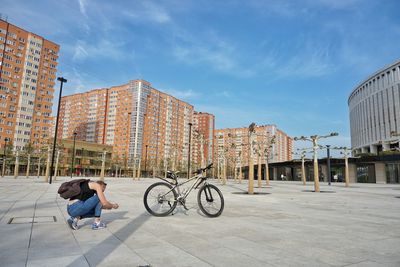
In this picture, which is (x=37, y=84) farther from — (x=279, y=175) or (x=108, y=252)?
(x=108, y=252)

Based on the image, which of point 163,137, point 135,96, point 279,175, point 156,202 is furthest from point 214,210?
point 163,137

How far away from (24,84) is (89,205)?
4020 inches

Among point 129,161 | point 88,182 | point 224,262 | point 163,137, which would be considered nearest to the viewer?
point 224,262

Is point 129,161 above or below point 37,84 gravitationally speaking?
below

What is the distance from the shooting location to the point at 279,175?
237 ft

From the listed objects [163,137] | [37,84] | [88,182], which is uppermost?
[37,84]

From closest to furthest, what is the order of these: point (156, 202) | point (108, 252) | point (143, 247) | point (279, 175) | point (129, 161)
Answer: point (108, 252)
point (143, 247)
point (156, 202)
point (279, 175)
point (129, 161)

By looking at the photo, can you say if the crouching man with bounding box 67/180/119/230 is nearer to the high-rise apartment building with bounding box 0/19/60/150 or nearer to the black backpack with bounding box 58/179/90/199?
the black backpack with bounding box 58/179/90/199

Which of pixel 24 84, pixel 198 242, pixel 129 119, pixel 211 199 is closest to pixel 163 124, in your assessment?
pixel 129 119

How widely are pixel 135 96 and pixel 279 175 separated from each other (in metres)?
73.0

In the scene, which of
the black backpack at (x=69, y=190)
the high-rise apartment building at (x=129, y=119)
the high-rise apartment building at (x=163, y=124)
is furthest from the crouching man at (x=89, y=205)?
the high-rise apartment building at (x=163, y=124)

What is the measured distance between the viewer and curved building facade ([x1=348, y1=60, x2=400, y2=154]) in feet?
258

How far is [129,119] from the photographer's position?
4692 inches

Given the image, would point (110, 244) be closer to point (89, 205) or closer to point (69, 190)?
point (89, 205)
